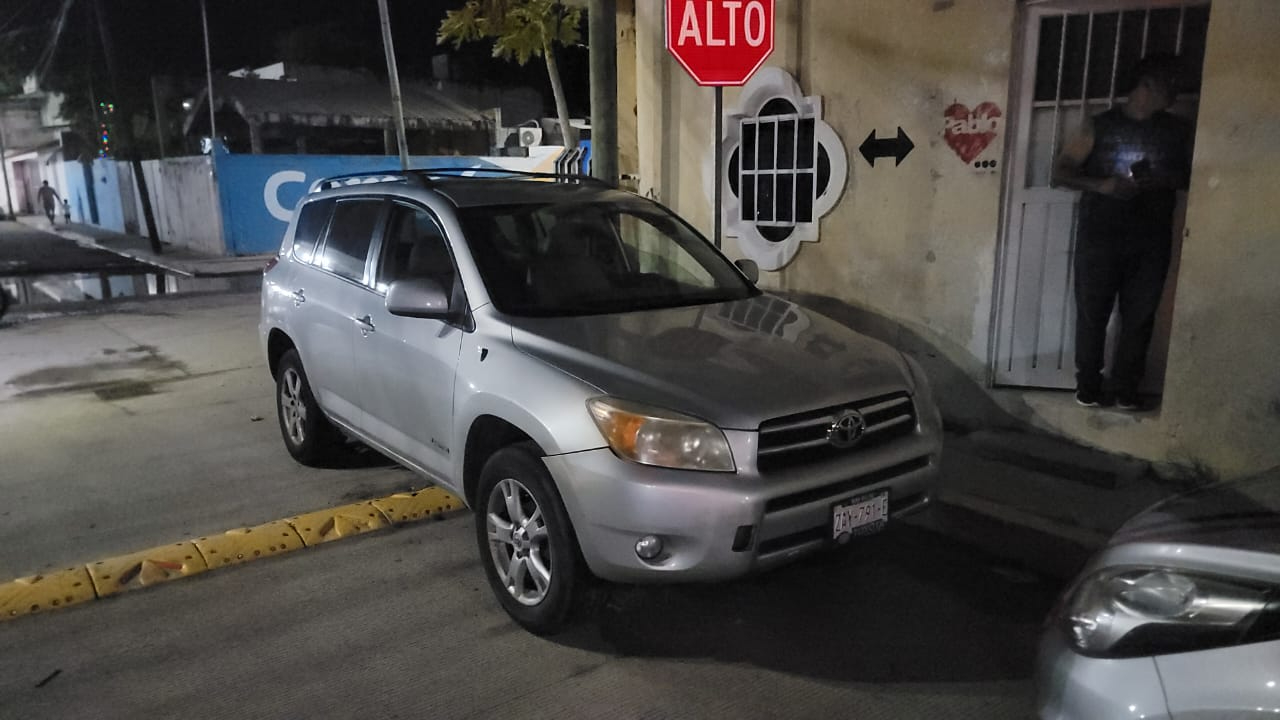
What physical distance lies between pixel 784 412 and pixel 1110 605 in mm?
1328

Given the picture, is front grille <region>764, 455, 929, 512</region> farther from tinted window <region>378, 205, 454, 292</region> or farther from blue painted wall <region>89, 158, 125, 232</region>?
blue painted wall <region>89, 158, 125, 232</region>

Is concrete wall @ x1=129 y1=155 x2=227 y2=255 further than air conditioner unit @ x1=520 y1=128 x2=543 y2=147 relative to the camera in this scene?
No

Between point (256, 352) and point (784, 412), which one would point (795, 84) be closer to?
point (784, 412)

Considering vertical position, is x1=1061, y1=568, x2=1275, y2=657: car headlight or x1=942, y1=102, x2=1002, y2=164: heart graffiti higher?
x1=942, y1=102, x2=1002, y2=164: heart graffiti

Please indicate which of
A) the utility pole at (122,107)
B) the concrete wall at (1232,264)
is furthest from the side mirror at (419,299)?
the utility pole at (122,107)

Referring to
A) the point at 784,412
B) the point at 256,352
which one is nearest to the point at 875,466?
the point at 784,412

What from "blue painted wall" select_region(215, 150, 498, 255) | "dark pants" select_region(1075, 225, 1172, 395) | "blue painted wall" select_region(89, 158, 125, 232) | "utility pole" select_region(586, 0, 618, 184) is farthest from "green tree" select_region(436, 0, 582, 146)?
"blue painted wall" select_region(89, 158, 125, 232)

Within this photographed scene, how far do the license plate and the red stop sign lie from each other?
3.26 m

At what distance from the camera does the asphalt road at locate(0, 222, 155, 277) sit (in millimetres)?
19266

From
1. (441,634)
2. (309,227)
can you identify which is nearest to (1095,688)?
(441,634)

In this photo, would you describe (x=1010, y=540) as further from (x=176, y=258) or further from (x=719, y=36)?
(x=176, y=258)

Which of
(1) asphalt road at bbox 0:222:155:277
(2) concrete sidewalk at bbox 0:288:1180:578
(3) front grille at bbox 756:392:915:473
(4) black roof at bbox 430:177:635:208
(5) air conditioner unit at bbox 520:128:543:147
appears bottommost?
(1) asphalt road at bbox 0:222:155:277

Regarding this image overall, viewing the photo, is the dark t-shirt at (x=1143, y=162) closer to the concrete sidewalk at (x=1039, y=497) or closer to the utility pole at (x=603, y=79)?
the concrete sidewalk at (x=1039, y=497)

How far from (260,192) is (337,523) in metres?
18.8
